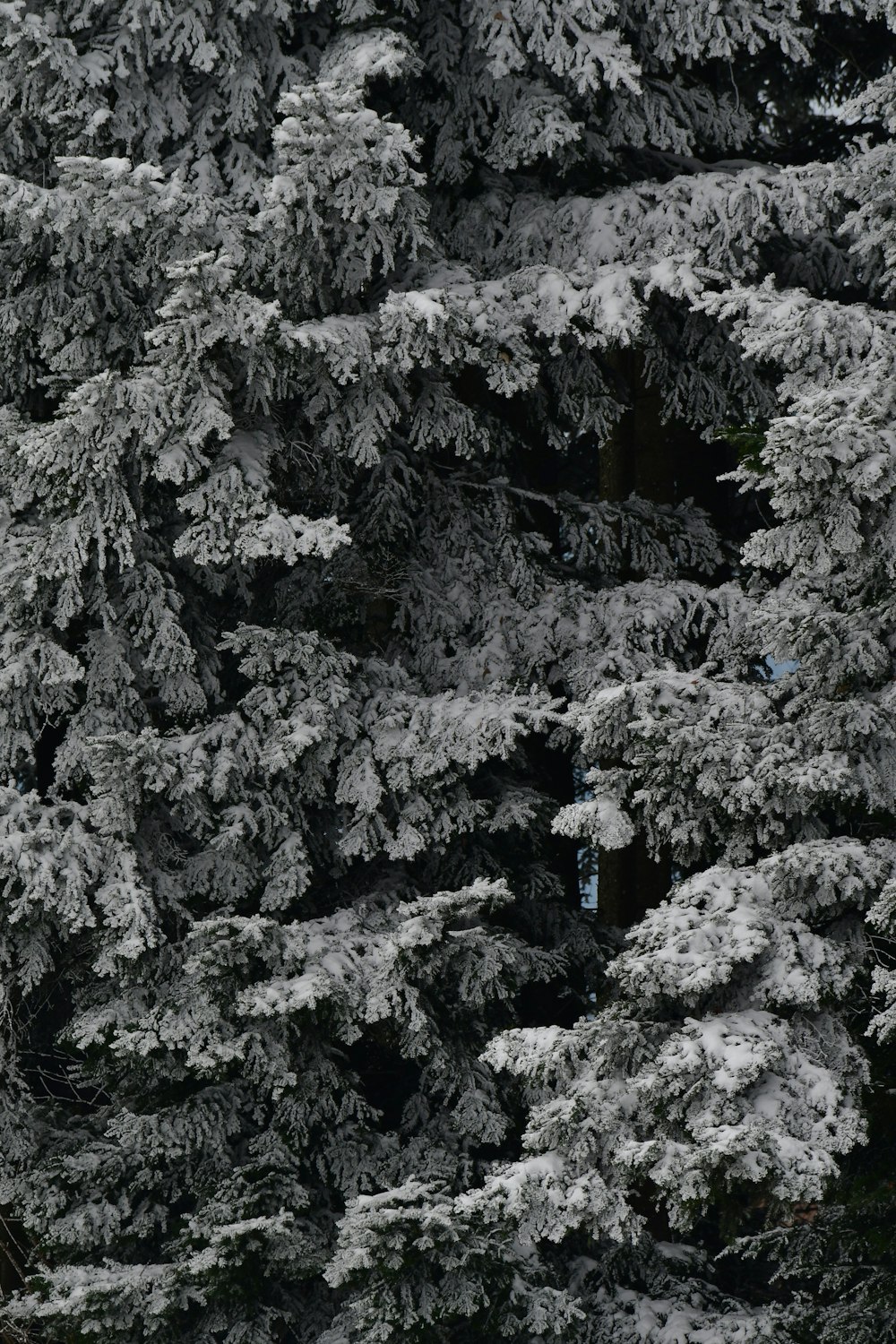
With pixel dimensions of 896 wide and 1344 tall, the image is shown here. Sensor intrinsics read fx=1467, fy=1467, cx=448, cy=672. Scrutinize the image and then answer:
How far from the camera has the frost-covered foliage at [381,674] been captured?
16.2 feet

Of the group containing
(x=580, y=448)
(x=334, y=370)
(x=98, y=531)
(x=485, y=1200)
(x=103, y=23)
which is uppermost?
(x=103, y=23)

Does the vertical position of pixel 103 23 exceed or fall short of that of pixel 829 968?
it exceeds it

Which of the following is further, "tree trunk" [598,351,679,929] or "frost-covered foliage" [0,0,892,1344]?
"tree trunk" [598,351,679,929]

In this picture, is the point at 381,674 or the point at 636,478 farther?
the point at 636,478

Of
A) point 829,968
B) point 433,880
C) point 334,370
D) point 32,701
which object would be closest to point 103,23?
point 334,370

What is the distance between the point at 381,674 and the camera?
20.5 feet

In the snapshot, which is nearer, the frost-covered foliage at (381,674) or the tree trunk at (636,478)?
the frost-covered foliage at (381,674)

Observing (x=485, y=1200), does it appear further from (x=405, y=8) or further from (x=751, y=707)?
(x=405, y=8)

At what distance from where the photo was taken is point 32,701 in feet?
19.7

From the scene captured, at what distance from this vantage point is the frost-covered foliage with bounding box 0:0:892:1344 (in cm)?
493

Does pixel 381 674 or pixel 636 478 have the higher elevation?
pixel 636 478

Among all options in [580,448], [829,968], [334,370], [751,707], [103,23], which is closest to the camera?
[829,968]

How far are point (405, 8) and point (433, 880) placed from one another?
3782 millimetres

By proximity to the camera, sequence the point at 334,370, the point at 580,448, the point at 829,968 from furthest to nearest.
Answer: the point at 580,448 < the point at 334,370 < the point at 829,968
